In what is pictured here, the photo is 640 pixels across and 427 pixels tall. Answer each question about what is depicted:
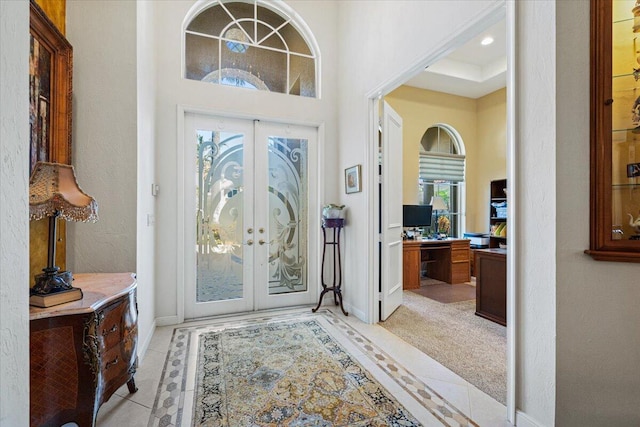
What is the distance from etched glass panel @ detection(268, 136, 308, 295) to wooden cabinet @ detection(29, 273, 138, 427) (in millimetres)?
2134

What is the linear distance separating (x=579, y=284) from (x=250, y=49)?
12.6 feet

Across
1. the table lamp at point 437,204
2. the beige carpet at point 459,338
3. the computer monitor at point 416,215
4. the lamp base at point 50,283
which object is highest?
the table lamp at point 437,204

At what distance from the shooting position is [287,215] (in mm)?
3719

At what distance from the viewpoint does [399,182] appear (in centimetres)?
363

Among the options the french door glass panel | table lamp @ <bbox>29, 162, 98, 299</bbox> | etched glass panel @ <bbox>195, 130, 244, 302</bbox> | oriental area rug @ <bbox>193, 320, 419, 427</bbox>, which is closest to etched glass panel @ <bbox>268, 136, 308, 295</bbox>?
the french door glass panel

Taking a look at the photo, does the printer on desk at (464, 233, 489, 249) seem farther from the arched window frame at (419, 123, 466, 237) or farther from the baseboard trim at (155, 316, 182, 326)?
the baseboard trim at (155, 316, 182, 326)

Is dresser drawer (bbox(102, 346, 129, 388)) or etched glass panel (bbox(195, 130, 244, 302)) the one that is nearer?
dresser drawer (bbox(102, 346, 129, 388))

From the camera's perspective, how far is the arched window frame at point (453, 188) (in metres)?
5.82

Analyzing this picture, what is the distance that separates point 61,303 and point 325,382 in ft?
5.37

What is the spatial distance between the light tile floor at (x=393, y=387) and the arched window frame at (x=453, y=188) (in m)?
3.66

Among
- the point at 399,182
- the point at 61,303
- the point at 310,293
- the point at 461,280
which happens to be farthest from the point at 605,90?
the point at 461,280

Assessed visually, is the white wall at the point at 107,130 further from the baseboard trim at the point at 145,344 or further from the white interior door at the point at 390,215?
the white interior door at the point at 390,215

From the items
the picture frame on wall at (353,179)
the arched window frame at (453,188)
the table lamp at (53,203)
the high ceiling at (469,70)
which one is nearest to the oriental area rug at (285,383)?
the table lamp at (53,203)

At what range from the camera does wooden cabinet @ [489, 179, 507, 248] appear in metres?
5.16
